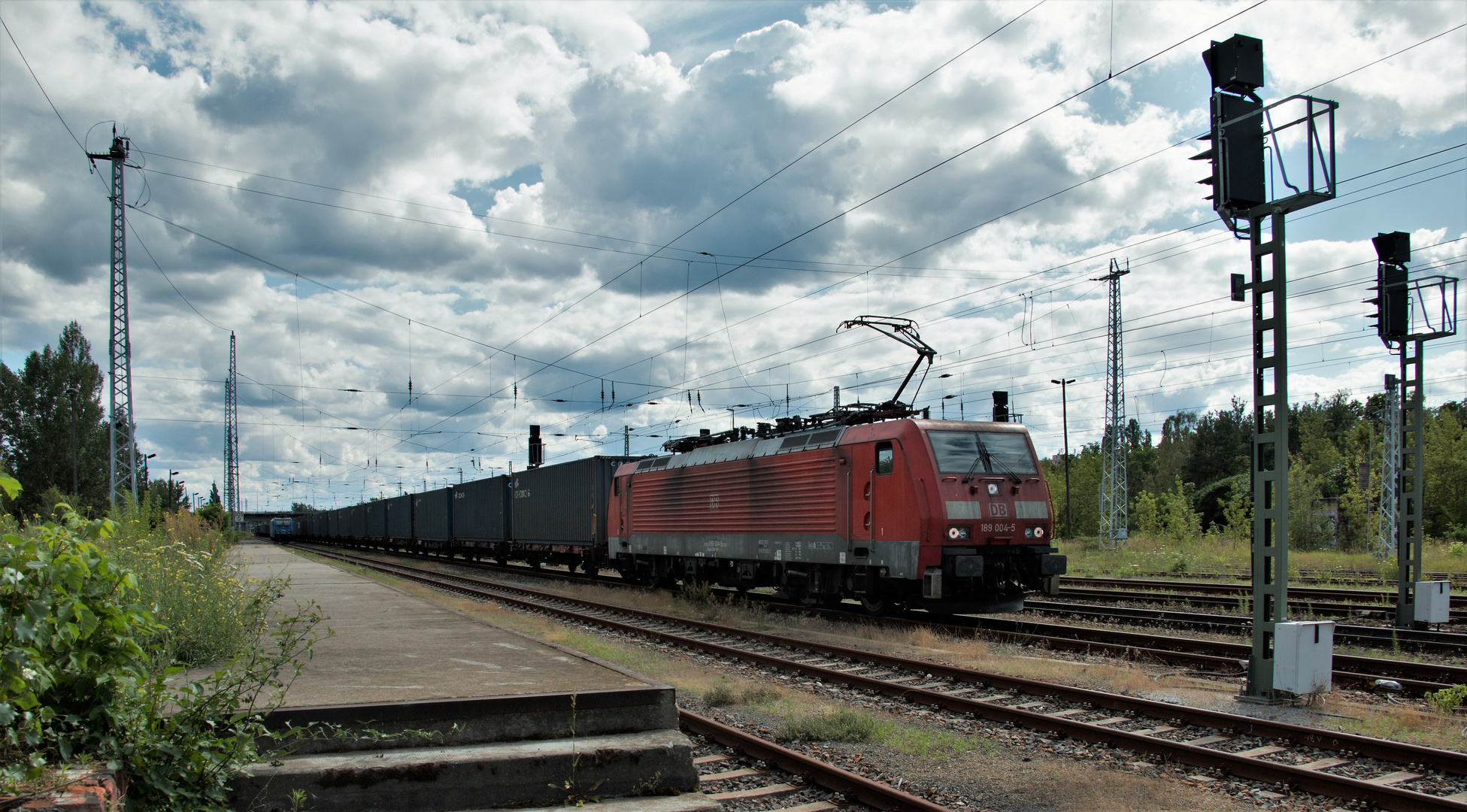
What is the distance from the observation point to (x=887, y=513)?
1318cm

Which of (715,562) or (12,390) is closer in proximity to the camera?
(715,562)

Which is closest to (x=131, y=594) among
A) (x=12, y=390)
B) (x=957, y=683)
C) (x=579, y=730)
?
(x=579, y=730)

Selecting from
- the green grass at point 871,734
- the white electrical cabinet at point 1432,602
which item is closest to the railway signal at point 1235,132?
the green grass at point 871,734

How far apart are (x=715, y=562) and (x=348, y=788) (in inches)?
551

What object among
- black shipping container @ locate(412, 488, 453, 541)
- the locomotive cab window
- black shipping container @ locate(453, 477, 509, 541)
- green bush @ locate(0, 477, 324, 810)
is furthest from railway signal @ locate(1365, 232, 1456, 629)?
black shipping container @ locate(412, 488, 453, 541)

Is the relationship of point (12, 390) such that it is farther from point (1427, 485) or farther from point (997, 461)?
point (1427, 485)

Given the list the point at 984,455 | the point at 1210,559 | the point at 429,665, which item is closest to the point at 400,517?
the point at 1210,559

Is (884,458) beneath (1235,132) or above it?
beneath

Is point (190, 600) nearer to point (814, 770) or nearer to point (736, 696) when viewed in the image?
point (736, 696)

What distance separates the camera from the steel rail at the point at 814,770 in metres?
5.35

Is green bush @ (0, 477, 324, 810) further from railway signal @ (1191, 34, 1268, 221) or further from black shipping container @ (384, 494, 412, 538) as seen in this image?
black shipping container @ (384, 494, 412, 538)

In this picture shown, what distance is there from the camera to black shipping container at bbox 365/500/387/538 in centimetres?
5209

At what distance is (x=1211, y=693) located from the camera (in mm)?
8484

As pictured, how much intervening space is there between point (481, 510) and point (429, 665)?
98.9ft
